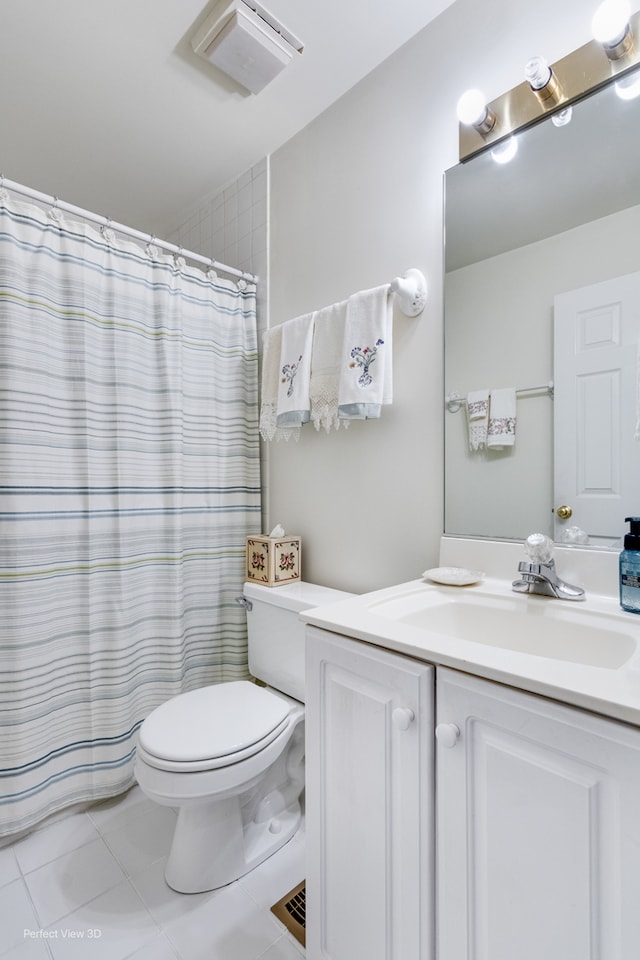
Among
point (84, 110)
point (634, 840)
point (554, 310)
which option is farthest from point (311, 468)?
point (84, 110)

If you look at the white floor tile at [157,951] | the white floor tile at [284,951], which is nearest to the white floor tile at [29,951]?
the white floor tile at [157,951]

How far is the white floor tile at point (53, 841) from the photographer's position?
129cm

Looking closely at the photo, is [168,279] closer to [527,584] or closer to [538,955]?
[527,584]

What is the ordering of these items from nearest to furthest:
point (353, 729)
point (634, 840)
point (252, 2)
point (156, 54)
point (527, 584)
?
1. point (634, 840)
2. point (353, 729)
3. point (527, 584)
4. point (252, 2)
5. point (156, 54)

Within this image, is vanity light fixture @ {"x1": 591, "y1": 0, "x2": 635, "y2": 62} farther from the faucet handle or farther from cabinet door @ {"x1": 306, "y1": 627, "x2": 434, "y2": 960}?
cabinet door @ {"x1": 306, "y1": 627, "x2": 434, "y2": 960}

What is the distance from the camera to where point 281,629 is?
4.99 feet

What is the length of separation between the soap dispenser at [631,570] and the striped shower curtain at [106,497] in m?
1.29

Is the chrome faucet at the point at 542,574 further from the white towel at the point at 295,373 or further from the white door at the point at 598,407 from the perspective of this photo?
the white towel at the point at 295,373

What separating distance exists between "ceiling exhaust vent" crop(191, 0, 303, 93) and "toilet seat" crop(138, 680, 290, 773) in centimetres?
190

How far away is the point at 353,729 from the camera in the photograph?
84cm

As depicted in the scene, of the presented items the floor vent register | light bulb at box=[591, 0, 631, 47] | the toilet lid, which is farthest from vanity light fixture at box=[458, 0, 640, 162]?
the floor vent register

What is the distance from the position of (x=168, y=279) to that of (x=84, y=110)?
693 millimetres

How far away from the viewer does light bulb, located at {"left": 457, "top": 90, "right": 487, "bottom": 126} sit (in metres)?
1.17

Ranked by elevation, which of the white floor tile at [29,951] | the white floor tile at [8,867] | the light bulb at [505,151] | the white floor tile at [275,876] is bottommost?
the white floor tile at [275,876]
